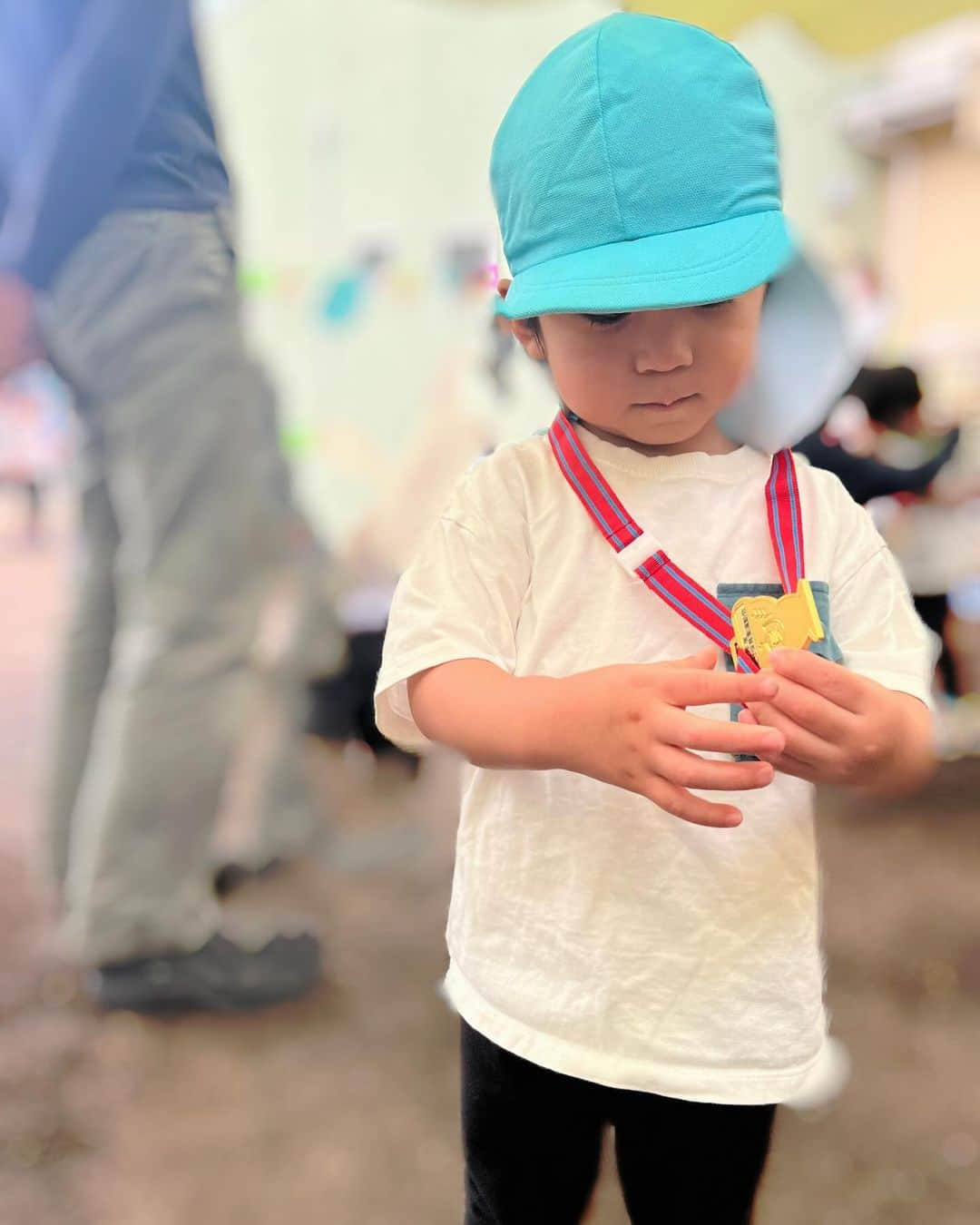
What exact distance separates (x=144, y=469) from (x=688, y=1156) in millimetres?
498

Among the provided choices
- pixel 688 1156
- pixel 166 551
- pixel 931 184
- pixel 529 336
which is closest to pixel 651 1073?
pixel 688 1156

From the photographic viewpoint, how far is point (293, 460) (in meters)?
0.67

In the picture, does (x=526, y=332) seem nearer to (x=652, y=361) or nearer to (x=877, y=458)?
(x=652, y=361)

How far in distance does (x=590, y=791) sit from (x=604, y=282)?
0.18 metres

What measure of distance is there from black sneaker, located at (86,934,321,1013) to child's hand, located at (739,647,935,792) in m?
0.67

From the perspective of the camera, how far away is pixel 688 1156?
1.44 feet

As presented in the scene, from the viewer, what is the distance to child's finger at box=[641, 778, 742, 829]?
32cm

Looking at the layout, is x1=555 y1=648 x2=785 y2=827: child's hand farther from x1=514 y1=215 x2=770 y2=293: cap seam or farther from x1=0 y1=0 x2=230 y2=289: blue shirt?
x1=0 y1=0 x2=230 y2=289: blue shirt

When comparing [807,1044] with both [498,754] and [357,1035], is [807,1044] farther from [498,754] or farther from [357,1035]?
[357,1035]

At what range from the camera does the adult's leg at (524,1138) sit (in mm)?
438

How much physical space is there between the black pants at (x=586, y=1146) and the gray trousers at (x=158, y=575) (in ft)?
0.82

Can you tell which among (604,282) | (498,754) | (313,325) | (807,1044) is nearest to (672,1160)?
(807,1044)

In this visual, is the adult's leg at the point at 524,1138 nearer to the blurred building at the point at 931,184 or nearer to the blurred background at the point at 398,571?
the blurred background at the point at 398,571

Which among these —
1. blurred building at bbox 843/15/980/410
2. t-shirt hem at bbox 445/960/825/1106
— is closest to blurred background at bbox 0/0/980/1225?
blurred building at bbox 843/15/980/410
